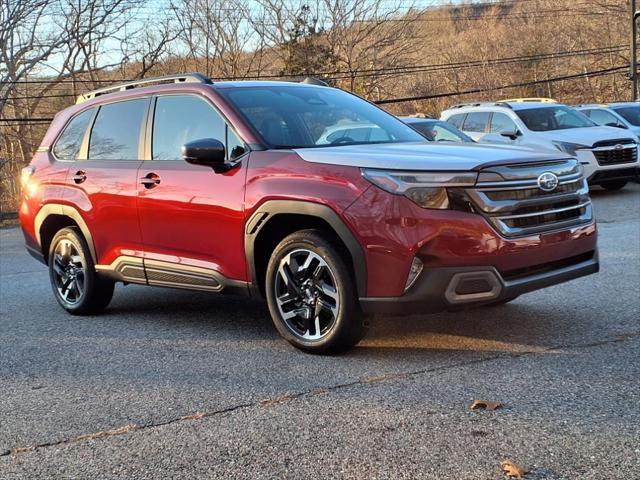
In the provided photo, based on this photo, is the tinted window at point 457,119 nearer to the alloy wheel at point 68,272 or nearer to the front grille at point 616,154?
the front grille at point 616,154

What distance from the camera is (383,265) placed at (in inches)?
161

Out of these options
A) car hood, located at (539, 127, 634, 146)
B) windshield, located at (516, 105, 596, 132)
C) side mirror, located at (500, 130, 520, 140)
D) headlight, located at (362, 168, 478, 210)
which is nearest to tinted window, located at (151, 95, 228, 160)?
headlight, located at (362, 168, 478, 210)

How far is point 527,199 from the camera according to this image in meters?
4.25

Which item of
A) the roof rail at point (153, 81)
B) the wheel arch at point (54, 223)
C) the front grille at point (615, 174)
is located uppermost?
the roof rail at point (153, 81)

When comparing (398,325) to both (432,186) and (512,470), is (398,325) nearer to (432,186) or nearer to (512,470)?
(432,186)

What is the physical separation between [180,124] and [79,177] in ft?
3.96

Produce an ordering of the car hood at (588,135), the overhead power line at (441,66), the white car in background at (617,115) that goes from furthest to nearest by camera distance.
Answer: the overhead power line at (441,66) → the white car in background at (617,115) → the car hood at (588,135)

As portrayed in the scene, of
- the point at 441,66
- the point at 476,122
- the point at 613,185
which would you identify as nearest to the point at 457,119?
the point at 476,122

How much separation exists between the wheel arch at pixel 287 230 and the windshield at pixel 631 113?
15.0 metres

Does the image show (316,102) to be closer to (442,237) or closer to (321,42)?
(442,237)

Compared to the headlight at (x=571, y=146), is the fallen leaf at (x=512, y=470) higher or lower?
higher

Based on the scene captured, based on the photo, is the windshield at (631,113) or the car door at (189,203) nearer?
the car door at (189,203)

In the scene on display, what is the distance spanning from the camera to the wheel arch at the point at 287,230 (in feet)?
13.8

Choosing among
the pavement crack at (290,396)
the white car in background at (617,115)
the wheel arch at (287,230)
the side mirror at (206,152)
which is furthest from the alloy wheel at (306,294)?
the white car in background at (617,115)
